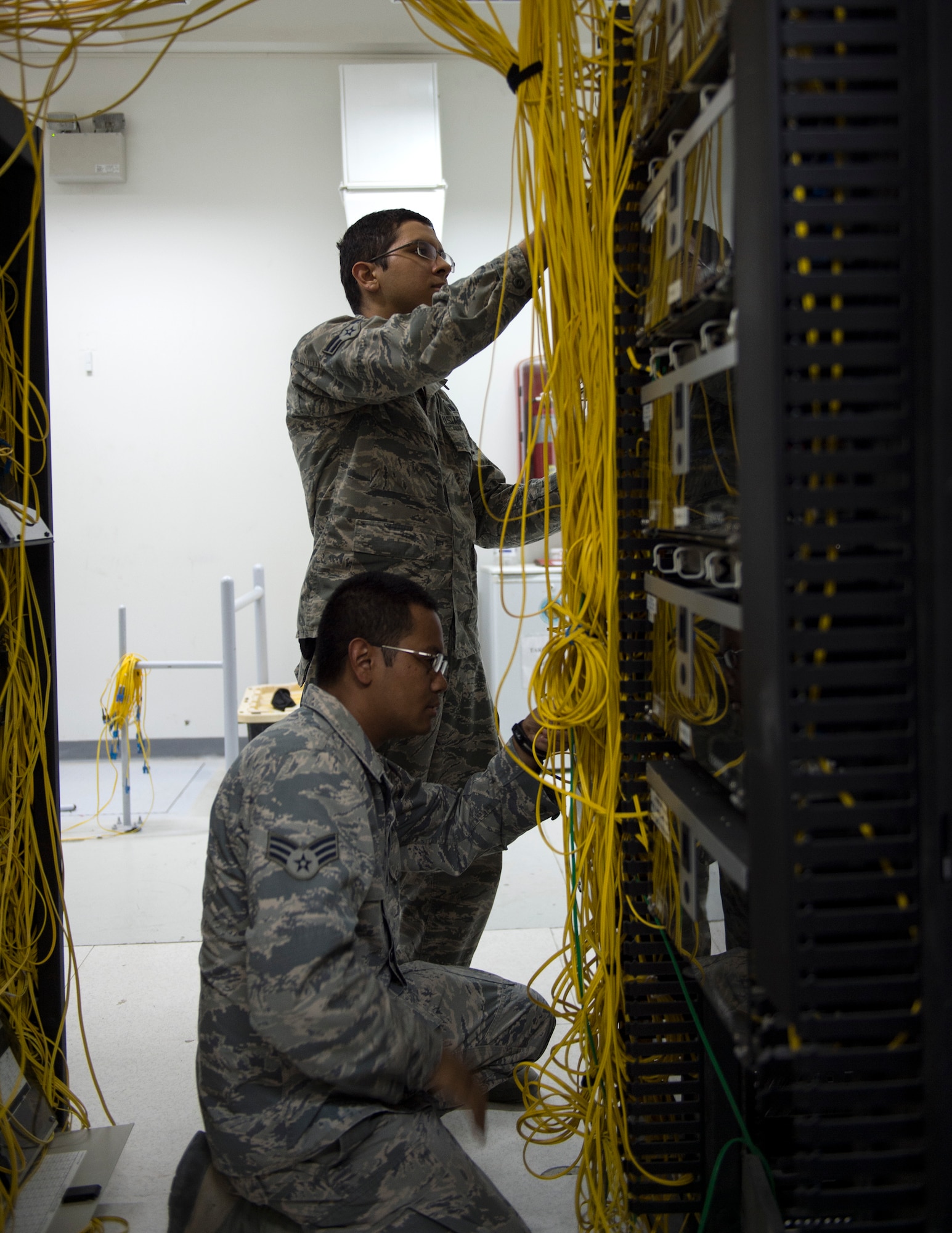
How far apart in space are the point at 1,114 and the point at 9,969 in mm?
1414

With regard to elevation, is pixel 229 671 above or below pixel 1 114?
below

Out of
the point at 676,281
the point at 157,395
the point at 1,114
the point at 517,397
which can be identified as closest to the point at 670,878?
the point at 676,281

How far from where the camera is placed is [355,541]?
1.94m

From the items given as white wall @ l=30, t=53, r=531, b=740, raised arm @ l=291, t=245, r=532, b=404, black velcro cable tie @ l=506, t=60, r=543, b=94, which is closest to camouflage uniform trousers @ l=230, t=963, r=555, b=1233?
raised arm @ l=291, t=245, r=532, b=404

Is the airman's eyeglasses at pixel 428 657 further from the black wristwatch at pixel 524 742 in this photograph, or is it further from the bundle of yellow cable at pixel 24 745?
the bundle of yellow cable at pixel 24 745

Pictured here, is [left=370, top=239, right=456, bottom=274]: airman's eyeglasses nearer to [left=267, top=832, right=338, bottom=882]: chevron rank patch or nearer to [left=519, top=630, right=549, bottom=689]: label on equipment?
[left=267, top=832, right=338, bottom=882]: chevron rank patch

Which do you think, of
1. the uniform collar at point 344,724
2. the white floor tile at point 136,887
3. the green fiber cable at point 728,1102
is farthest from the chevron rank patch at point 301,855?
the white floor tile at point 136,887

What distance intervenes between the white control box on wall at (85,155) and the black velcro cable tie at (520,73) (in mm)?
4059

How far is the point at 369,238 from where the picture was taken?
1979 mm

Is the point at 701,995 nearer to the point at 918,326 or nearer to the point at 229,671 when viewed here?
the point at 918,326

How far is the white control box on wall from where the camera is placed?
15.5 ft

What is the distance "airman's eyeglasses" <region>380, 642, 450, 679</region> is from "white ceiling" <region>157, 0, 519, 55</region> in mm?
3650

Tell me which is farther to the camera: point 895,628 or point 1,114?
point 1,114

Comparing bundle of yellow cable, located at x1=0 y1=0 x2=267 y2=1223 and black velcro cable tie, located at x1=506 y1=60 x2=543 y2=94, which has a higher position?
black velcro cable tie, located at x1=506 y1=60 x2=543 y2=94
